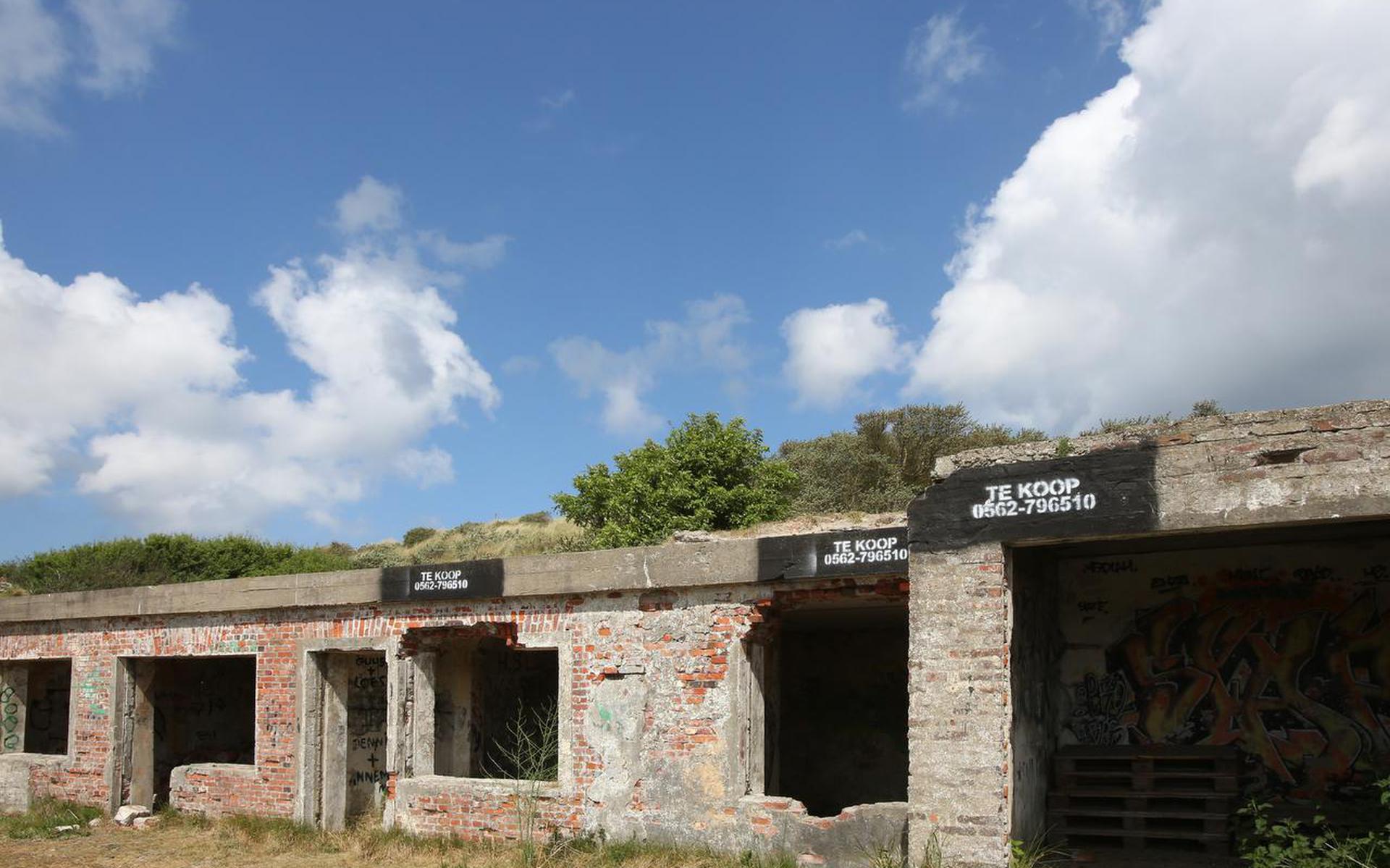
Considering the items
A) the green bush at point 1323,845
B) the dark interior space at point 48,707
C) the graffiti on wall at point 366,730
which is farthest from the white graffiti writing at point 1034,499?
the dark interior space at point 48,707

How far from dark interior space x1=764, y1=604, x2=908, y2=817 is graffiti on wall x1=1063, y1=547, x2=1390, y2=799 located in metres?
3.35

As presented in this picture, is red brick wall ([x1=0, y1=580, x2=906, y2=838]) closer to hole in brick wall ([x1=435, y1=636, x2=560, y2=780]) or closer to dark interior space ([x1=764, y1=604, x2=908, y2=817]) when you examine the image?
hole in brick wall ([x1=435, y1=636, x2=560, y2=780])

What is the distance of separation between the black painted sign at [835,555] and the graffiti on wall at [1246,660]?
3191mm

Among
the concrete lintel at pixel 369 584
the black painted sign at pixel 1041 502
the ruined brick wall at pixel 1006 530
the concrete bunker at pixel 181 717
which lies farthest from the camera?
the concrete bunker at pixel 181 717

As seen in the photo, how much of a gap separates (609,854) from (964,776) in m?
3.81

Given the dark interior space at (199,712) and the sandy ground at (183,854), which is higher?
the dark interior space at (199,712)

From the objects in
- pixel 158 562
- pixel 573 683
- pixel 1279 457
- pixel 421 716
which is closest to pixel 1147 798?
pixel 1279 457

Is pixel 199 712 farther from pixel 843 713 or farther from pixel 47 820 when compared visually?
pixel 843 713

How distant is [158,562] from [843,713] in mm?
24004

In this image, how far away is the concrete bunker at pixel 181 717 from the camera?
15.4 metres

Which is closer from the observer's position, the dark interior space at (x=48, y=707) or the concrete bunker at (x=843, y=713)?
the concrete bunker at (x=843, y=713)

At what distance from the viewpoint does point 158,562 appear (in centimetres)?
3178

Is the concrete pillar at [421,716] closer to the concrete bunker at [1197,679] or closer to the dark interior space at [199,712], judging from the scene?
the dark interior space at [199,712]

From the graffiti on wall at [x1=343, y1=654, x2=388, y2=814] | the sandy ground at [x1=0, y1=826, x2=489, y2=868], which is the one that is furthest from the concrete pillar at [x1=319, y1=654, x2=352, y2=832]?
the sandy ground at [x1=0, y1=826, x2=489, y2=868]
